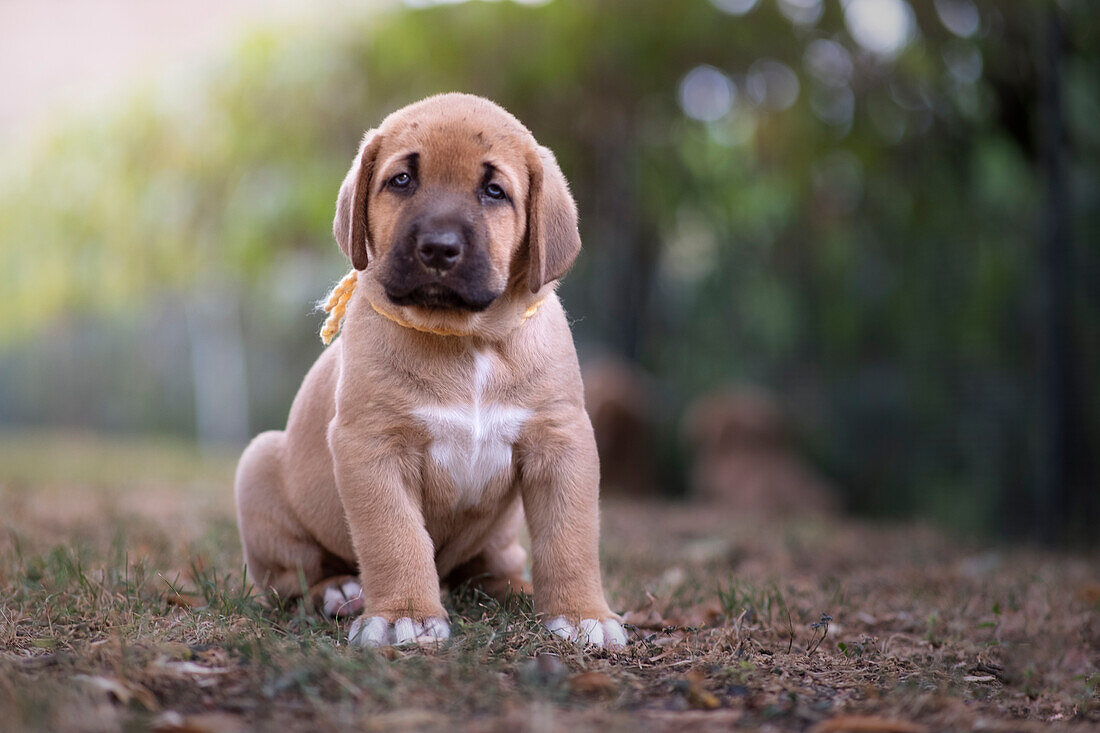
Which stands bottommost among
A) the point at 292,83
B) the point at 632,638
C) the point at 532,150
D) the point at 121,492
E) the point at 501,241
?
the point at 121,492

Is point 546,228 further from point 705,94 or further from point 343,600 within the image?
point 705,94

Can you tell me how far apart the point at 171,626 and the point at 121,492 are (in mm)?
6325

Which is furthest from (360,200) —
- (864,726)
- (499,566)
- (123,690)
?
(864,726)

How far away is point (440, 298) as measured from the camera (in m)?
3.32

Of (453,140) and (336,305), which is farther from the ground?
(453,140)

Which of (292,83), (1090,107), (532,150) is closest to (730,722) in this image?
(532,150)

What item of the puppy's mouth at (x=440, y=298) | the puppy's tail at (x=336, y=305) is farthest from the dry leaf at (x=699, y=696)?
the puppy's tail at (x=336, y=305)

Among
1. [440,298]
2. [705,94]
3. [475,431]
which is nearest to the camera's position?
[440,298]

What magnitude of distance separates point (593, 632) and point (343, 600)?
103 cm

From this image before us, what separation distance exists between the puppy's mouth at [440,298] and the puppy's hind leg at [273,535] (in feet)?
3.74

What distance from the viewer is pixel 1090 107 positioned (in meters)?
8.48

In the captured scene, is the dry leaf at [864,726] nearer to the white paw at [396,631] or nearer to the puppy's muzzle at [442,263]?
the white paw at [396,631]

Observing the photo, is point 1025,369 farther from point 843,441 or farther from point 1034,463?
point 843,441

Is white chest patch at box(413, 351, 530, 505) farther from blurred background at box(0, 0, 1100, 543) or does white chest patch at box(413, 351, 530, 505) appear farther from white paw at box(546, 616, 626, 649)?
blurred background at box(0, 0, 1100, 543)
